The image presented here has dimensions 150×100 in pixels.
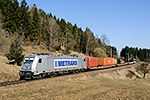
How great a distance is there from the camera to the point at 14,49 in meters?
28.6

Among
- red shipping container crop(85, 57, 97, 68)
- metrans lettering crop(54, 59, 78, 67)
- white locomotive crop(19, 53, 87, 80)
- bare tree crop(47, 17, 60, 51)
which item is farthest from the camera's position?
bare tree crop(47, 17, 60, 51)

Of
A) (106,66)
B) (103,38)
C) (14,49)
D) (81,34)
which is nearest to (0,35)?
(14,49)

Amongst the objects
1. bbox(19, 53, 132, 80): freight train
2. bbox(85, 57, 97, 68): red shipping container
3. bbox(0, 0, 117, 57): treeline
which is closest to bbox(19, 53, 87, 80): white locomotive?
bbox(19, 53, 132, 80): freight train

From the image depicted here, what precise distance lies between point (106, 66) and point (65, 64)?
23.4 metres

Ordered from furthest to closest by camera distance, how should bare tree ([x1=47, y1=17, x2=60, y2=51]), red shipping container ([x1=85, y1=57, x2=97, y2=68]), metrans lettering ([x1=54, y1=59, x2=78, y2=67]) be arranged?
bare tree ([x1=47, y1=17, x2=60, y2=51]), red shipping container ([x1=85, y1=57, x2=97, y2=68]), metrans lettering ([x1=54, y1=59, x2=78, y2=67])

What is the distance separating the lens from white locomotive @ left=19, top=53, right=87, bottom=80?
18906 mm

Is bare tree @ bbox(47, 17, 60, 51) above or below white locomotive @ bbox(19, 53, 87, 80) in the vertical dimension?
above

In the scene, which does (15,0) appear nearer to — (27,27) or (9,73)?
(27,27)

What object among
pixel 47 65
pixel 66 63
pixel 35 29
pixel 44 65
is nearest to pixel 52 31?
pixel 35 29

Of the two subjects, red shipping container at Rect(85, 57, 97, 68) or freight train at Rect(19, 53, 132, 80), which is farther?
red shipping container at Rect(85, 57, 97, 68)

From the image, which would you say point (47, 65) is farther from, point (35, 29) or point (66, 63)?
point (35, 29)

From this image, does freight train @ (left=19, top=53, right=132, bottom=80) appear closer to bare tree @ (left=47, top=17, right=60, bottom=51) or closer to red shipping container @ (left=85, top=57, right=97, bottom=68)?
red shipping container @ (left=85, top=57, right=97, bottom=68)

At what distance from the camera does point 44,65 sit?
68.4 feet

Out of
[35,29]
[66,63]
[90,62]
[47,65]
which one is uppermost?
[35,29]
